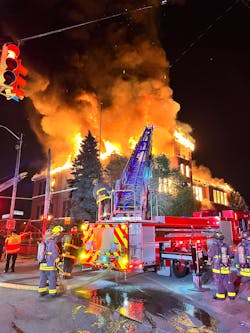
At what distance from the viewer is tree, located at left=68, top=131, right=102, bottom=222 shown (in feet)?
72.3

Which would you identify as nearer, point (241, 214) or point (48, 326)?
point (48, 326)

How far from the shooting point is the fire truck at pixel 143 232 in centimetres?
835

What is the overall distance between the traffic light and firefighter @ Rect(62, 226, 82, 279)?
523cm

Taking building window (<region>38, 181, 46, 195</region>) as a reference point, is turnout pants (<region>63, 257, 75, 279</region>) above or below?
below

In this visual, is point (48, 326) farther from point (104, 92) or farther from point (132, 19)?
point (132, 19)

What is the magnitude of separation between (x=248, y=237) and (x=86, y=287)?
4466 mm

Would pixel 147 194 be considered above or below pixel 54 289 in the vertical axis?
above

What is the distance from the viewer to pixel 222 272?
255 inches

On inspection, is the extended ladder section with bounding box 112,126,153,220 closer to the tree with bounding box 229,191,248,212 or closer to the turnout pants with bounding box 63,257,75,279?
the turnout pants with bounding box 63,257,75,279

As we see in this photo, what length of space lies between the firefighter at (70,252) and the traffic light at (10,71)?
523 cm

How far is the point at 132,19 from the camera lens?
4825cm

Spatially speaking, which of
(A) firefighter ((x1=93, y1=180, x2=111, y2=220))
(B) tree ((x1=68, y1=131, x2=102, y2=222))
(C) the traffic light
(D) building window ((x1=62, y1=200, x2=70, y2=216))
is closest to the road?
(A) firefighter ((x1=93, y1=180, x2=111, y2=220))

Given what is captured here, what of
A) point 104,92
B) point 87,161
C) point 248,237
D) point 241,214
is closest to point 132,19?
point 104,92

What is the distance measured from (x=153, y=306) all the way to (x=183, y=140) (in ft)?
108
